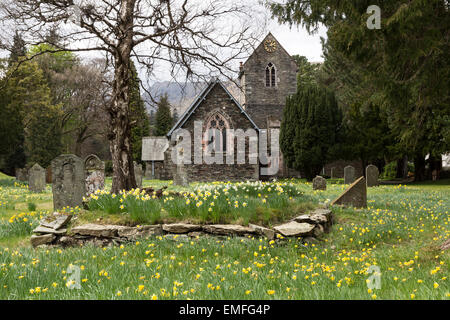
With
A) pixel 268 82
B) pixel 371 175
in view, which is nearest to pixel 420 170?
pixel 371 175

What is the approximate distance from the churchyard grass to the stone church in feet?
49.0

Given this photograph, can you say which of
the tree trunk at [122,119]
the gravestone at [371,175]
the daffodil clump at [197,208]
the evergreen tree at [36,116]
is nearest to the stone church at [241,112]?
the gravestone at [371,175]

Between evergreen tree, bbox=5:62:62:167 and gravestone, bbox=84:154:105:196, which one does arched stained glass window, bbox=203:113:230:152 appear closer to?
gravestone, bbox=84:154:105:196

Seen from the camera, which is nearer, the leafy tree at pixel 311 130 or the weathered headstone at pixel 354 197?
the weathered headstone at pixel 354 197

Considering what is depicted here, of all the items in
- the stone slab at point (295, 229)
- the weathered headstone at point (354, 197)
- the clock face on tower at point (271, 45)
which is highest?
the clock face on tower at point (271, 45)

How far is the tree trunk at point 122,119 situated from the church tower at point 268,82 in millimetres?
27823

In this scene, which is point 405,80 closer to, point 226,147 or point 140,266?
point 140,266

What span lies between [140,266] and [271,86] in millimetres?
34923

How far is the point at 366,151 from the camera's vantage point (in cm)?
2633

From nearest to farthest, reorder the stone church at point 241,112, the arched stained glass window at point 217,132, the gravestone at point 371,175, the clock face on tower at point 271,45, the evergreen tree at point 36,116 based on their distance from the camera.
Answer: the gravestone at point 371,175 → the stone church at point 241,112 → the arched stained glass window at point 217,132 → the evergreen tree at point 36,116 → the clock face on tower at point 271,45

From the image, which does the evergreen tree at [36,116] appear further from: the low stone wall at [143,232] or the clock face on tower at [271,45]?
the low stone wall at [143,232]

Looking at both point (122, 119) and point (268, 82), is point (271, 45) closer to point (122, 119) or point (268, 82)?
point (268, 82)

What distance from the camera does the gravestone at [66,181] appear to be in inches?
374

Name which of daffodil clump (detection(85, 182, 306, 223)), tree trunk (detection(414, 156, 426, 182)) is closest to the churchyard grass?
daffodil clump (detection(85, 182, 306, 223))
